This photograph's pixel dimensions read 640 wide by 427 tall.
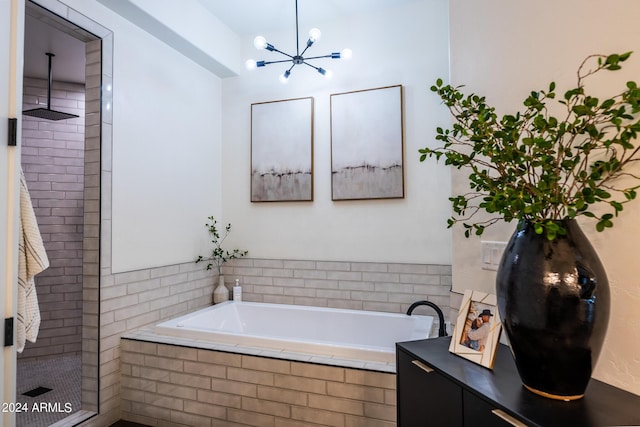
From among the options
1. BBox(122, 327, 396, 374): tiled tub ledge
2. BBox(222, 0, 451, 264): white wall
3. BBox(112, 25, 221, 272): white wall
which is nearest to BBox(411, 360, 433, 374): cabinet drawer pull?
BBox(122, 327, 396, 374): tiled tub ledge

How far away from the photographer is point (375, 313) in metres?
3.02

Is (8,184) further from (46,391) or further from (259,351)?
(46,391)

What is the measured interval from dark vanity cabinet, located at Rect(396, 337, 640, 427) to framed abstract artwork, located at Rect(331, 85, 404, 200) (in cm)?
186

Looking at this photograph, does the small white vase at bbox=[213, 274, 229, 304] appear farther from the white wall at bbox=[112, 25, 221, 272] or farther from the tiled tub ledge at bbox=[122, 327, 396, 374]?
the tiled tub ledge at bbox=[122, 327, 396, 374]

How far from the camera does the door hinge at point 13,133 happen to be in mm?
1565

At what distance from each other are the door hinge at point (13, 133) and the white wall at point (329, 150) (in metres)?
2.11

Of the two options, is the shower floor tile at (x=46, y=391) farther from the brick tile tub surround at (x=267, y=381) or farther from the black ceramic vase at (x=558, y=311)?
the black ceramic vase at (x=558, y=311)

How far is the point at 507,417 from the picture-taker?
0.92 m

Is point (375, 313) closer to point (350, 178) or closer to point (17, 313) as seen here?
point (350, 178)

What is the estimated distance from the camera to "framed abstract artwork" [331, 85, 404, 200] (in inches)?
122

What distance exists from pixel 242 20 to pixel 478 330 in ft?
10.7

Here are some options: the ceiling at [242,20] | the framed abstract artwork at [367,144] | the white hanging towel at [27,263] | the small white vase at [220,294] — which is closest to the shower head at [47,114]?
the ceiling at [242,20]

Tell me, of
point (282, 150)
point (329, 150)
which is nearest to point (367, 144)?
point (329, 150)

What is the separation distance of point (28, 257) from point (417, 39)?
120 inches
